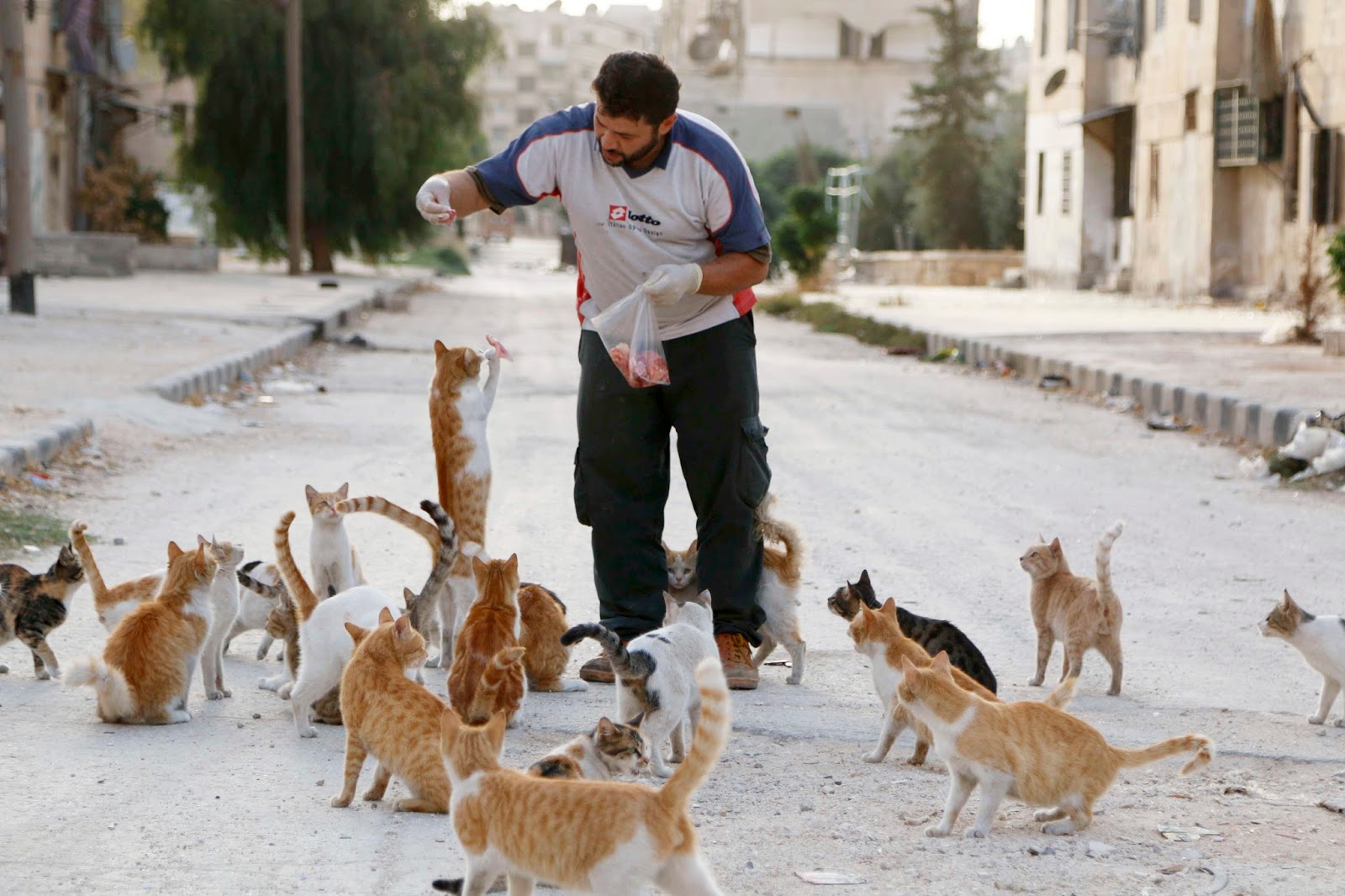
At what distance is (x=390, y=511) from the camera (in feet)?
17.0


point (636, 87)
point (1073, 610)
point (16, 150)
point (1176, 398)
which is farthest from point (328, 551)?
point (16, 150)

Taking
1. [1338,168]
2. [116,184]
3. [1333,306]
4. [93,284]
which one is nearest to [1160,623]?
[1333,306]

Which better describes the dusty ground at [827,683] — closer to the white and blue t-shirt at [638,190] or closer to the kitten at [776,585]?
the kitten at [776,585]

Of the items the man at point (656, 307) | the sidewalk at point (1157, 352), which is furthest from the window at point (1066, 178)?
the man at point (656, 307)

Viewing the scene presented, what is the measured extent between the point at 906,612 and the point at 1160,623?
177cm

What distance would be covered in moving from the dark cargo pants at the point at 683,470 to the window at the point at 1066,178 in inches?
1419

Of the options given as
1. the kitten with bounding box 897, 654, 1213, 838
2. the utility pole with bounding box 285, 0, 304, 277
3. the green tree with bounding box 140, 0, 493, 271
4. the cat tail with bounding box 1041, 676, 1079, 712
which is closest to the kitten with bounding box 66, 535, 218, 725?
the kitten with bounding box 897, 654, 1213, 838

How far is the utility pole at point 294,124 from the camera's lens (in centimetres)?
3350

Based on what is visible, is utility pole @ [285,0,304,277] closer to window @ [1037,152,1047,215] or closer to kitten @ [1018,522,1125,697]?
window @ [1037,152,1047,215]

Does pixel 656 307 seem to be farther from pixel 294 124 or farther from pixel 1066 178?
pixel 1066 178

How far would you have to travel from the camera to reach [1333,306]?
81.3 ft

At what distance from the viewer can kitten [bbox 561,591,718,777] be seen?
427cm

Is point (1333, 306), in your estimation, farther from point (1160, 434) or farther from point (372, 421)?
point (372, 421)

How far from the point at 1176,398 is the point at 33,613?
36.0ft
